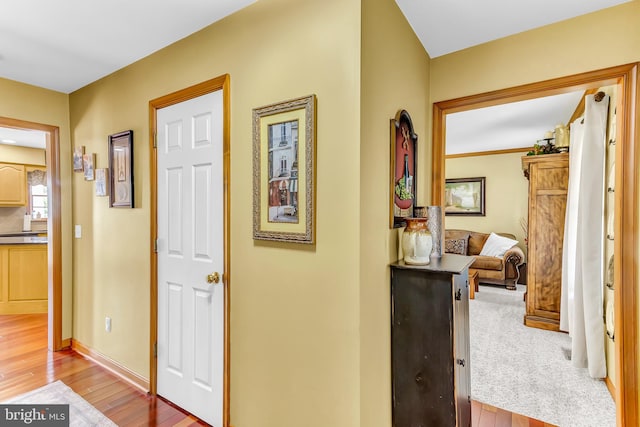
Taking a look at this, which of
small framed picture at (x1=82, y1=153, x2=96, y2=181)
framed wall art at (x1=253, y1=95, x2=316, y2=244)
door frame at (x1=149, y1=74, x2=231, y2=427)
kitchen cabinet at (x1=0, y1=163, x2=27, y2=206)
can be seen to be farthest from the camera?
kitchen cabinet at (x1=0, y1=163, x2=27, y2=206)

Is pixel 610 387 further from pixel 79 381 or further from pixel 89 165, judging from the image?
pixel 89 165

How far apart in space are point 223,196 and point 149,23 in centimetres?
112

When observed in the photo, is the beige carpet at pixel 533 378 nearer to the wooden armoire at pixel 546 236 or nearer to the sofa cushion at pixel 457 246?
the wooden armoire at pixel 546 236

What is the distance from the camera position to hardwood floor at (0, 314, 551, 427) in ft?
6.66

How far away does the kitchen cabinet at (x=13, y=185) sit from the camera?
15.5ft

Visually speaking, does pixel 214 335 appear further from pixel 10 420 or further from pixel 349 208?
pixel 10 420

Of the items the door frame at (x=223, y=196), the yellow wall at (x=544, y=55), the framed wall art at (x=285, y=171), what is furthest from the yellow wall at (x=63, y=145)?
the yellow wall at (x=544, y=55)

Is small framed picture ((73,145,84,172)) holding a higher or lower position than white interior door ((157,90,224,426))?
higher

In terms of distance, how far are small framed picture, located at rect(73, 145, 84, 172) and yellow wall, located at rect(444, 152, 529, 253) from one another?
635cm

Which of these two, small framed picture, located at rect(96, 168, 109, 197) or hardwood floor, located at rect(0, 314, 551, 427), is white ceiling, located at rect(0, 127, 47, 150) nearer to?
small framed picture, located at rect(96, 168, 109, 197)

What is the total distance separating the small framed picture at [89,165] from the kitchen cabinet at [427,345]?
270 centimetres

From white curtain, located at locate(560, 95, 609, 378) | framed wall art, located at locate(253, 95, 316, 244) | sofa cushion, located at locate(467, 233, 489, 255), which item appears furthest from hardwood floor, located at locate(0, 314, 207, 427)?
sofa cushion, located at locate(467, 233, 489, 255)

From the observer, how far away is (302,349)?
1523mm

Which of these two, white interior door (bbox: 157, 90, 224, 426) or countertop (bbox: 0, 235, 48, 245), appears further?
countertop (bbox: 0, 235, 48, 245)
